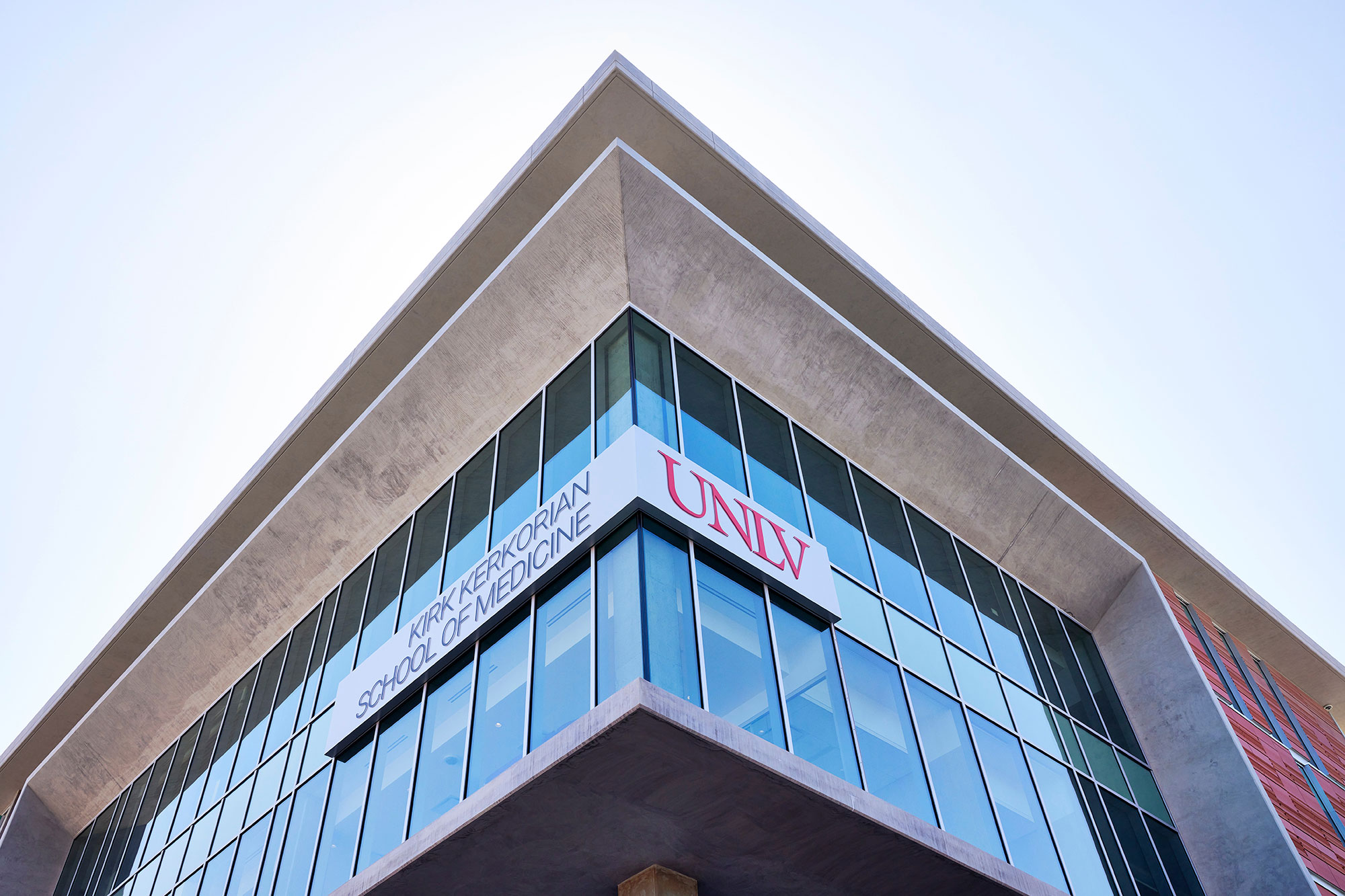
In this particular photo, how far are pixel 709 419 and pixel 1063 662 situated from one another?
9113 mm

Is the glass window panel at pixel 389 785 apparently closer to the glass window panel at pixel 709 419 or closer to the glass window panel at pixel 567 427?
the glass window panel at pixel 567 427

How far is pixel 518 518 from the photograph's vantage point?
13109mm

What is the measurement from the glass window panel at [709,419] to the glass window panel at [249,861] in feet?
29.3

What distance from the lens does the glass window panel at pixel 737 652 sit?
9867 mm

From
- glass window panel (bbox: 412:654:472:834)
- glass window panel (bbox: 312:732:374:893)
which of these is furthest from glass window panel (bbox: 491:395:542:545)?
glass window panel (bbox: 312:732:374:893)

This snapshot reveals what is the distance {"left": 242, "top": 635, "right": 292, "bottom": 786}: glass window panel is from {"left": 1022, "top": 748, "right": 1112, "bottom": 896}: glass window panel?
11678 millimetres

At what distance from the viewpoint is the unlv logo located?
440 inches

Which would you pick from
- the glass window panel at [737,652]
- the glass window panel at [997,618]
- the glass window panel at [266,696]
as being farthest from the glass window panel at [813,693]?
the glass window panel at [266,696]

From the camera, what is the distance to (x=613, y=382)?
13023 mm

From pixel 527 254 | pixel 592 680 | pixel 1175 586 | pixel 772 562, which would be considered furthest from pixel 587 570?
pixel 1175 586

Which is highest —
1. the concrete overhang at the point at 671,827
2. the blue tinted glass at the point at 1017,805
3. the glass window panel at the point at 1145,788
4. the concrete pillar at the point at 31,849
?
the concrete pillar at the point at 31,849

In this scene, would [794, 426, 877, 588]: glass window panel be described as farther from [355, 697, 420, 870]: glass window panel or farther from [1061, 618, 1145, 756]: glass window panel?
[1061, 618, 1145, 756]: glass window panel

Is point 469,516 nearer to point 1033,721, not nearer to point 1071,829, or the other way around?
point 1033,721

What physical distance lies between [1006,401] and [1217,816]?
8.09m
